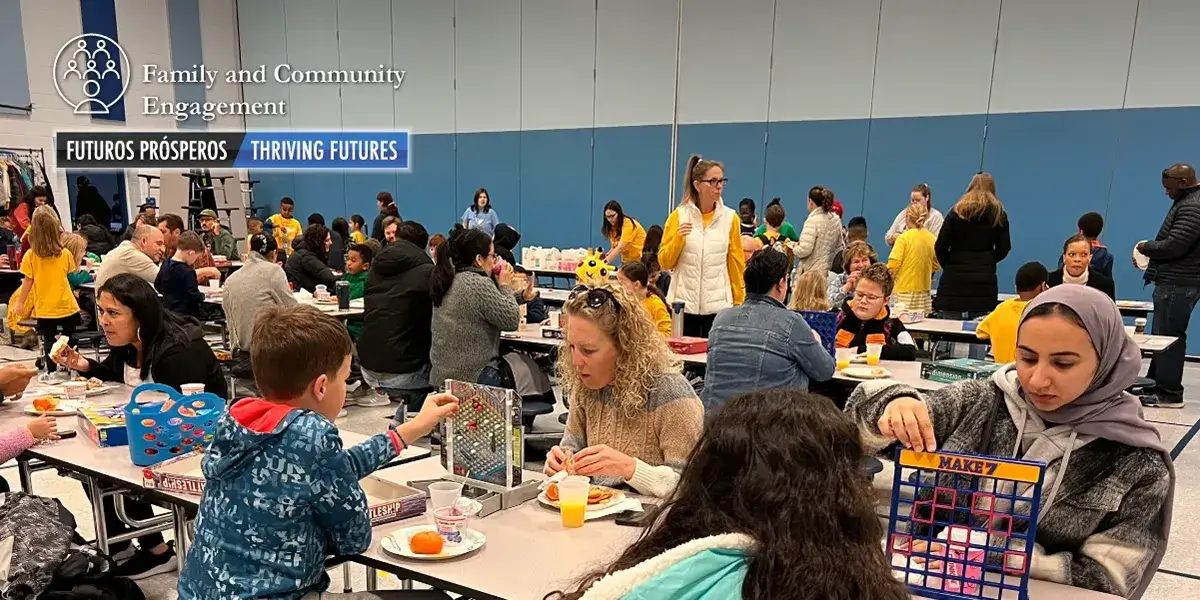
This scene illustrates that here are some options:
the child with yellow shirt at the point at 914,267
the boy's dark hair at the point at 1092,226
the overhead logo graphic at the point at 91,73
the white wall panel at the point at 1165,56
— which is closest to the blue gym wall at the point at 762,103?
the white wall panel at the point at 1165,56

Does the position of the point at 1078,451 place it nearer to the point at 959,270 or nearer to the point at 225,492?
the point at 225,492

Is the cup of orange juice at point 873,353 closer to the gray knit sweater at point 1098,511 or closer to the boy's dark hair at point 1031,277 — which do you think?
the boy's dark hair at point 1031,277

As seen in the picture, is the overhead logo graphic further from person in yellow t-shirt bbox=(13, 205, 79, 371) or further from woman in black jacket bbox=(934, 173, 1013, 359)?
woman in black jacket bbox=(934, 173, 1013, 359)

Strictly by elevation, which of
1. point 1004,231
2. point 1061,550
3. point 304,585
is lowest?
point 304,585

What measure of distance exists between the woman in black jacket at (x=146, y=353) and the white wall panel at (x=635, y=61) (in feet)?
26.9

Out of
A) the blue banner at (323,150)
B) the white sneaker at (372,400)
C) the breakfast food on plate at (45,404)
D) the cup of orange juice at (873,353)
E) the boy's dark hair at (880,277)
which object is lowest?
the white sneaker at (372,400)

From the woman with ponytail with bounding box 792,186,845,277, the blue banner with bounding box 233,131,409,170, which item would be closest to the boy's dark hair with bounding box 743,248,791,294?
the woman with ponytail with bounding box 792,186,845,277

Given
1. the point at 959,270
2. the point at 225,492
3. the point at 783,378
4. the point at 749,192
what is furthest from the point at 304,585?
the point at 749,192

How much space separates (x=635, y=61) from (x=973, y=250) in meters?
6.31

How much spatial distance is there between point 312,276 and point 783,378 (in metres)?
5.09

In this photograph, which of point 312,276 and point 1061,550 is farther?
point 312,276

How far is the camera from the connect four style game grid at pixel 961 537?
144 centimetres

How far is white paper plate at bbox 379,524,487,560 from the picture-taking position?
1860 millimetres

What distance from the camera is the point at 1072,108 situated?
818 cm
